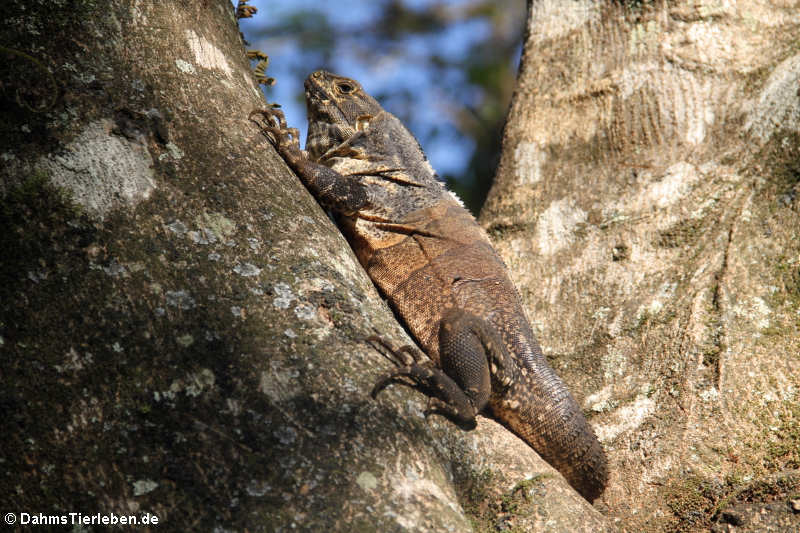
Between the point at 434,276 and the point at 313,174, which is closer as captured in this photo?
the point at 313,174

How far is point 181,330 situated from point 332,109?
10.8 feet

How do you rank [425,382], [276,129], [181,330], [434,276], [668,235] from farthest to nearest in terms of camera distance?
[434,276], [668,235], [276,129], [425,382], [181,330]

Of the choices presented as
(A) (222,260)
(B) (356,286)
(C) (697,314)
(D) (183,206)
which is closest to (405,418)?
(B) (356,286)

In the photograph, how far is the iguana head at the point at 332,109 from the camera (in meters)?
5.09

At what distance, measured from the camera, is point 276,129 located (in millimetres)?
3391

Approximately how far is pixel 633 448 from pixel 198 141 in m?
2.54

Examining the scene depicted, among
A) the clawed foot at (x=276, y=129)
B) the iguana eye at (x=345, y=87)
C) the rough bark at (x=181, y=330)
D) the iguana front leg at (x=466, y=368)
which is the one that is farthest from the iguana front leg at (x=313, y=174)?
the iguana eye at (x=345, y=87)

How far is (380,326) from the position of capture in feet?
8.94

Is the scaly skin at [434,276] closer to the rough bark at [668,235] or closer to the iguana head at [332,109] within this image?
the iguana head at [332,109]

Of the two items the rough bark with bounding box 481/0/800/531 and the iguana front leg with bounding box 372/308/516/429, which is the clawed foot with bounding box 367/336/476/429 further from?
the rough bark with bounding box 481/0/800/531

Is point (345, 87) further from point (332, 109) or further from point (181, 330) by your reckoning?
point (181, 330)

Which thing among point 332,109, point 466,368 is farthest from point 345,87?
point 466,368

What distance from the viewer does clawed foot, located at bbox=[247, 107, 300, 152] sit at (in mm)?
3224

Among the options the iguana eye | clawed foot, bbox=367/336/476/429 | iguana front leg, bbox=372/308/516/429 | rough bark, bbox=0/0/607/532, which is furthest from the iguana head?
clawed foot, bbox=367/336/476/429
